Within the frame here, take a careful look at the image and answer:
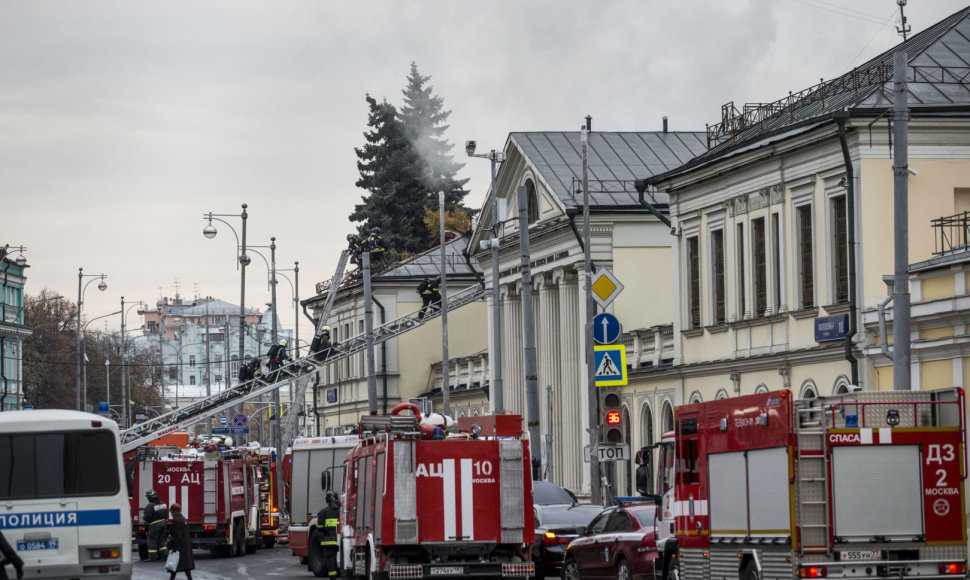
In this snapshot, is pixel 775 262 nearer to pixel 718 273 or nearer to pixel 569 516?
pixel 718 273

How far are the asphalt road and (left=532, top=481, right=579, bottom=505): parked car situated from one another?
5.16 metres

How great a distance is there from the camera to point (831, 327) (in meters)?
37.6

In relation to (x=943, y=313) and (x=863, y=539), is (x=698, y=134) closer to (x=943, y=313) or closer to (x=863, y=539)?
(x=943, y=313)

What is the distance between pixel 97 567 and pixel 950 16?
2951 centimetres

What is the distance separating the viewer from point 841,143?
3759cm

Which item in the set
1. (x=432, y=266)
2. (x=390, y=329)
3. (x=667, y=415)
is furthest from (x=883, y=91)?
(x=432, y=266)

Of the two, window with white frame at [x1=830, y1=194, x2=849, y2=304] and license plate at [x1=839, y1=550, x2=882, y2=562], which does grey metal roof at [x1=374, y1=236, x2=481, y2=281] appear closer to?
window with white frame at [x1=830, y1=194, x2=849, y2=304]

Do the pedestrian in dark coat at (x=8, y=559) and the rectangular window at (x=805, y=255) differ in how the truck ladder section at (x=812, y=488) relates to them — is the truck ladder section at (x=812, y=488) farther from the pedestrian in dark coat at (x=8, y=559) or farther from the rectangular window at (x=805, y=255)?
the rectangular window at (x=805, y=255)

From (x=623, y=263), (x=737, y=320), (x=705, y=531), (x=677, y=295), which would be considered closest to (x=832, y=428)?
(x=705, y=531)

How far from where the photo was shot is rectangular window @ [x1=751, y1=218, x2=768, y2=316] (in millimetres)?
42375

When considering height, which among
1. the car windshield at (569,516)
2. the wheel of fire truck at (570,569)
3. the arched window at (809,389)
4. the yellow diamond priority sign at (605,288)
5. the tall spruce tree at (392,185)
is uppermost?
the tall spruce tree at (392,185)

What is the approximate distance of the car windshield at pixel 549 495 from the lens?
3322 centimetres

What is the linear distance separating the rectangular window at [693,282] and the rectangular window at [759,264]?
12.2 ft

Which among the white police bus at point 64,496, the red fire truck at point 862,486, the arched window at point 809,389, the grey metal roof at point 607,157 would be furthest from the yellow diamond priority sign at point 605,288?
the grey metal roof at point 607,157
